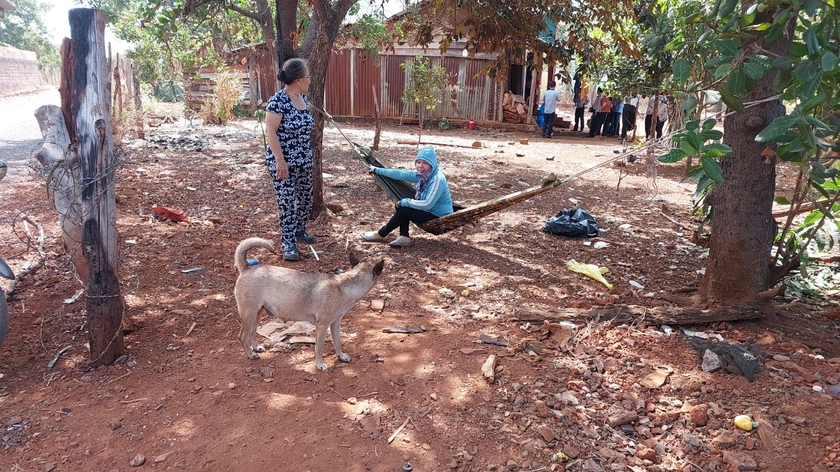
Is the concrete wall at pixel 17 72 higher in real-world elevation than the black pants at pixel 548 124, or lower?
higher

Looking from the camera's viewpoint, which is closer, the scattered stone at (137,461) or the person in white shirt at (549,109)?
the scattered stone at (137,461)

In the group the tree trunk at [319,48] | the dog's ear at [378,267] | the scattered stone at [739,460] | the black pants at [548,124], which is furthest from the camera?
the black pants at [548,124]

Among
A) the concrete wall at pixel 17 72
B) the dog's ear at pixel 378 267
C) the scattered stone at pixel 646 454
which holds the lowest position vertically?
the scattered stone at pixel 646 454

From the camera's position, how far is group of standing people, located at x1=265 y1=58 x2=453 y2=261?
13.3 feet

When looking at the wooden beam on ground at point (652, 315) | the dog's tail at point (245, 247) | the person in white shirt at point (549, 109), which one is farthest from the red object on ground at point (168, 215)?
the person in white shirt at point (549, 109)

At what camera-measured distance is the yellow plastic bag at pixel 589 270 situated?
4268 mm

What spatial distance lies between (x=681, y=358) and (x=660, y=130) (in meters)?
12.3

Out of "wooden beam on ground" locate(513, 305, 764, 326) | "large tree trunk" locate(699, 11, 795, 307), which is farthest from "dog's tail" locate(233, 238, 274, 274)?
"large tree trunk" locate(699, 11, 795, 307)

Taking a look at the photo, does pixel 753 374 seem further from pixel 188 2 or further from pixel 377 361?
pixel 188 2

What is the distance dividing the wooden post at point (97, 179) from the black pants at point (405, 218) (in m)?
2.54

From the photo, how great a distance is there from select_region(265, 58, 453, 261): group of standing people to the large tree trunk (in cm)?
225

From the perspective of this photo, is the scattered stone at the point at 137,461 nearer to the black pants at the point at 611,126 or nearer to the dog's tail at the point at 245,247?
the dog's tail at the point at 245,247

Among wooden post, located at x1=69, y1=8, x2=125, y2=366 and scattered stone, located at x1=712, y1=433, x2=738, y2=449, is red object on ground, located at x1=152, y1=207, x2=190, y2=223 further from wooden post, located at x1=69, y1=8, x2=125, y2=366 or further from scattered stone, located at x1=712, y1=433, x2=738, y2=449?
scattered stone, located at x1=712, y1=433, x2=738, y2=449

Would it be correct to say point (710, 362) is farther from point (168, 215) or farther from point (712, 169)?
point (168, 215)
